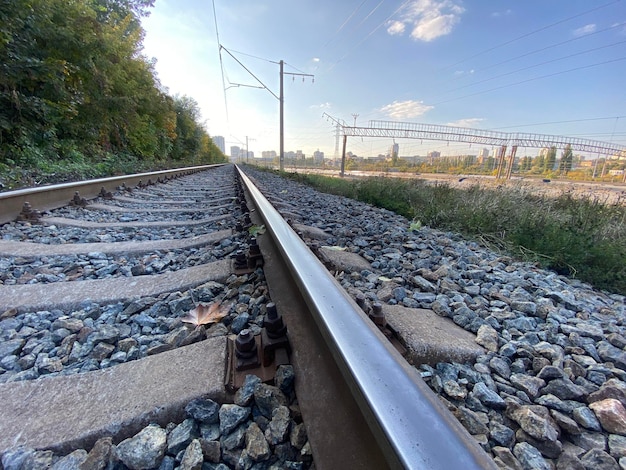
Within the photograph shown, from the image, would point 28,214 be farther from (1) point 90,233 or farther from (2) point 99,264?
(2) point 99,264

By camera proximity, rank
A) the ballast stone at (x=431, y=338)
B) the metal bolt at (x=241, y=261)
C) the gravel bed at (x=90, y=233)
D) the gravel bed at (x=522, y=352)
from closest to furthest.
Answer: the gravel bed at (x=522, y=352)
the ballast stone at (x=431, y=338)
the metal bolt at (x=241, y=261)
the gravel bed at (x=90, y=233)

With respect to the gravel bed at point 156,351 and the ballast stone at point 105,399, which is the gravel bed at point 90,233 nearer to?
the gravel bed at point 156,351

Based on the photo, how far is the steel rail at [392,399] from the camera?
0.47 m

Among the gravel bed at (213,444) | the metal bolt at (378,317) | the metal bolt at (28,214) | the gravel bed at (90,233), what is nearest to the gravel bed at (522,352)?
the metal bolt at (378,317)

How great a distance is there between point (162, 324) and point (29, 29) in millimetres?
10615

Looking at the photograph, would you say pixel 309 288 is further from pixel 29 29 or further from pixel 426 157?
pixel 426 157

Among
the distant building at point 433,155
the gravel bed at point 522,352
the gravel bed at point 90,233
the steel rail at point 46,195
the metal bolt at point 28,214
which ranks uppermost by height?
the distant building at point 433,155

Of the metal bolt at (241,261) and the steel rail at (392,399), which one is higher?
the steel rail at (392,399)

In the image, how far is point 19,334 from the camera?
117cm

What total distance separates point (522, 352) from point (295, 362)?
876 mm

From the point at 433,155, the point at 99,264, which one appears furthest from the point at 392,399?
the point at 433,155

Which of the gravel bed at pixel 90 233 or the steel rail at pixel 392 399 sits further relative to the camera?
the gravel bed at pixel 90 233

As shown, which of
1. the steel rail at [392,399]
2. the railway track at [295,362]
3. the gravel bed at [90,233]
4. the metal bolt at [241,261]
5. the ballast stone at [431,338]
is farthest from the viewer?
the gravel bed at [90,233]

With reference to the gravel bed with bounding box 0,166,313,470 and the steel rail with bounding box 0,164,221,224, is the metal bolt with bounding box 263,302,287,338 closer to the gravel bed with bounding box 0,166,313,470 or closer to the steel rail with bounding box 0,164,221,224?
the gravel bed with bounding box 0,166,313,470
